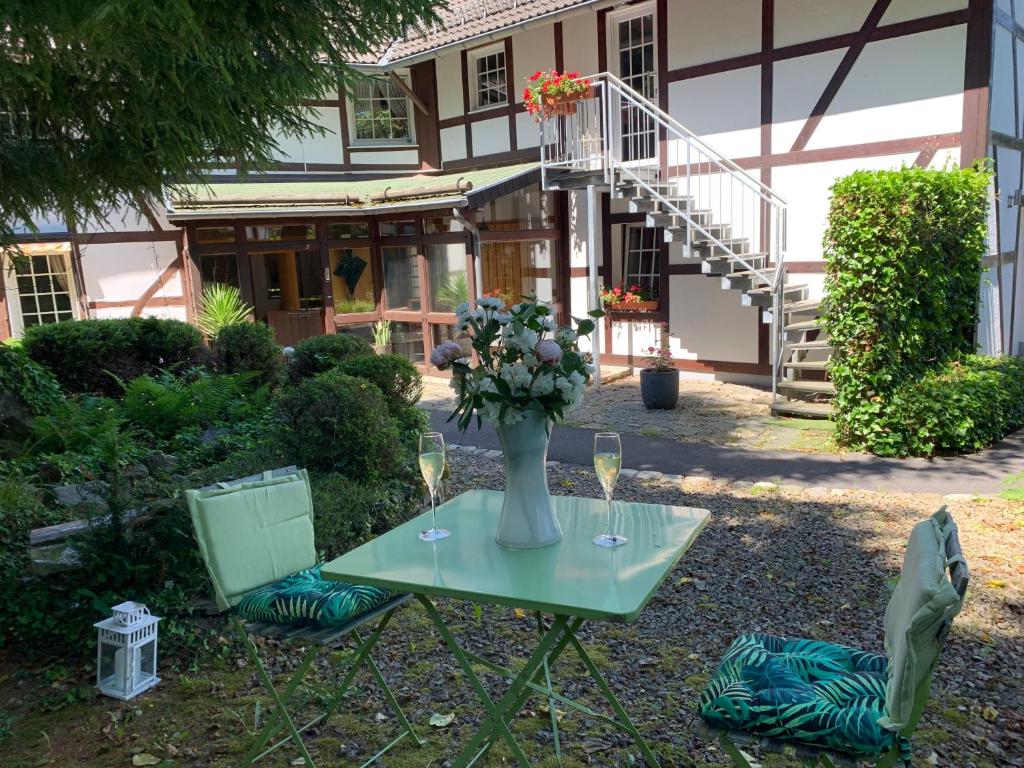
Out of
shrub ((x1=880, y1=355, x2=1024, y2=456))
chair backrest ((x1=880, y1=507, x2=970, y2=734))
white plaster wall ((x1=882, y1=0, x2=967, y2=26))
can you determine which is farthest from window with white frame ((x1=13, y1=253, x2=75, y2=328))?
chair backrest ((x1=880, y1=507, x2=970, y2=734))

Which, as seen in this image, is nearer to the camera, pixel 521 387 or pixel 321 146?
pixel 521 387

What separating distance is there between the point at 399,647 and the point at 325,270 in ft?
32.3

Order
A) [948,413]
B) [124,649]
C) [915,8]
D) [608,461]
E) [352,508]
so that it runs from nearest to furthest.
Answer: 1. [608,461]
2. [124,649]
3. [352,508]
4. [948,413]
5. [915,8]

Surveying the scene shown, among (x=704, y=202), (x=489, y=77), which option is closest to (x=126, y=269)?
(x=489, y=77)

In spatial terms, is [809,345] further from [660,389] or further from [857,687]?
[857,687]

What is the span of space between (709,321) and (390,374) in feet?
18.4

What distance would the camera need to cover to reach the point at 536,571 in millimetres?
2234

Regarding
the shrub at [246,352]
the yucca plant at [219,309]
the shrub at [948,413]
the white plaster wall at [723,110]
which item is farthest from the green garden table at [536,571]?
the yucca plant at [219,309]

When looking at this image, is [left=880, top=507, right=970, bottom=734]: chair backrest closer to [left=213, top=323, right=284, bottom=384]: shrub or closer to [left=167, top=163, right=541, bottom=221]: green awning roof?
[left=213, top=323, right=284, bottom=384]: shrub

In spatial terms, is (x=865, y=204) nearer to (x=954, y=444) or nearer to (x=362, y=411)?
(x=954, y=444)

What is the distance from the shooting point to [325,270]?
41.0ft

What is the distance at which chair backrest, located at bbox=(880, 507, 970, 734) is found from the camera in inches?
69.4

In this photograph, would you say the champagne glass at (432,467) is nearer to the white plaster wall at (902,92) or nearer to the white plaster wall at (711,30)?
the white plaster wall at (902,92)

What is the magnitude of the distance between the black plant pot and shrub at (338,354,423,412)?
350 cm
